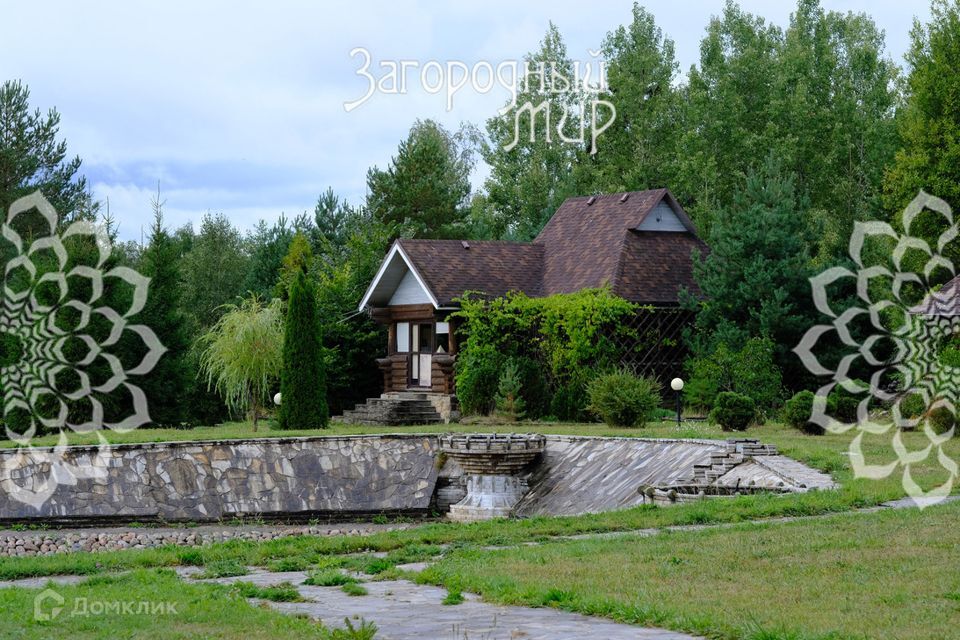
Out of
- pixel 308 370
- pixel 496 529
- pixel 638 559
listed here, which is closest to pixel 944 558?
pixel 638 559

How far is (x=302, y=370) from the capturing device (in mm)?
28906

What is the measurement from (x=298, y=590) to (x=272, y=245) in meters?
42.3

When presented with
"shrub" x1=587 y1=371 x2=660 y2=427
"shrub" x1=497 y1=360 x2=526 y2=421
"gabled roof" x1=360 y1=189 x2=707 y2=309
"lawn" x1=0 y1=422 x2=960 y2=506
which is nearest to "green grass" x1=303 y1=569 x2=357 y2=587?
"lawn" x1=0 y1=422 x2=960 y2=506

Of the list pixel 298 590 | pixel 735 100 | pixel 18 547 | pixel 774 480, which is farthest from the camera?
pixel 735 100

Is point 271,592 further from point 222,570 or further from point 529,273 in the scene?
point 529,273

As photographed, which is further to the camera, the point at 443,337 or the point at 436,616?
the point at 443,337

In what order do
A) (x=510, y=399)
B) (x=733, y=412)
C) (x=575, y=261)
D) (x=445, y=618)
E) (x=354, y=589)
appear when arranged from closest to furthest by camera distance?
(x=445, y=618) < (x=354, y=589) < (x=733, y=412) < (x=510, y=399) < (x=575, y=261)

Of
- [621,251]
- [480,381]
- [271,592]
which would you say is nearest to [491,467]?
[480,381]

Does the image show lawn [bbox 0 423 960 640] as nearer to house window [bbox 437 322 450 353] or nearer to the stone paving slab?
the stone paving slab

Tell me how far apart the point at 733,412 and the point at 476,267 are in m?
12.0

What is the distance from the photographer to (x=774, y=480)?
18.0 m

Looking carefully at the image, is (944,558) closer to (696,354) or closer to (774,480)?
(774,480)

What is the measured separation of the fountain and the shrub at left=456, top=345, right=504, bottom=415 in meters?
7.08

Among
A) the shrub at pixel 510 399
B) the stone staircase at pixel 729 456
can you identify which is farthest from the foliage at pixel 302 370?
the stone staircase at pixel 729 456
